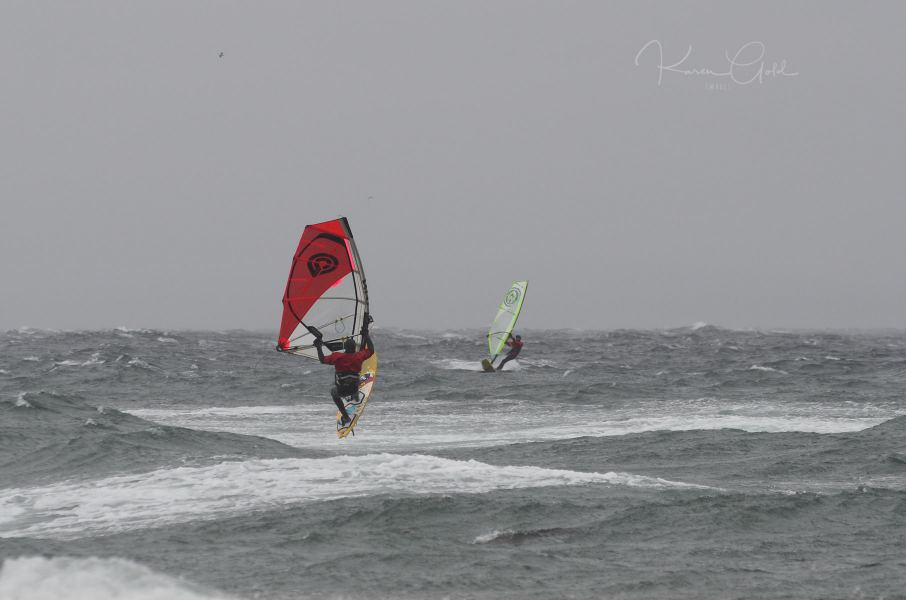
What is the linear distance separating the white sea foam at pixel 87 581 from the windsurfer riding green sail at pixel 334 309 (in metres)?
5.23

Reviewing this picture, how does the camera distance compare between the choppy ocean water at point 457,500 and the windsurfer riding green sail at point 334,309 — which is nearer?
the choppy ocean water at point 457,500

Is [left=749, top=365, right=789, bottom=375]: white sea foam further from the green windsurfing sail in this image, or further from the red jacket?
the red jacket

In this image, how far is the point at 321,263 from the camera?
13914 millimetres

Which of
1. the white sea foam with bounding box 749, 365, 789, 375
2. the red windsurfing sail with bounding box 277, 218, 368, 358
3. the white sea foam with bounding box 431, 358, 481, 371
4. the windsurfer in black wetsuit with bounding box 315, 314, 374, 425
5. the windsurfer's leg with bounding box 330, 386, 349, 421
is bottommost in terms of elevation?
the white sea foam with bounding box 431, 358, 481, 371

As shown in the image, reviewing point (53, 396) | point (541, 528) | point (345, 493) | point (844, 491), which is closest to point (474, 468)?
point (345, 493)

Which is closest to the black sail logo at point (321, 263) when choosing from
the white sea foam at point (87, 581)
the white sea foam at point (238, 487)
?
the white sea foam at point (238, 487)

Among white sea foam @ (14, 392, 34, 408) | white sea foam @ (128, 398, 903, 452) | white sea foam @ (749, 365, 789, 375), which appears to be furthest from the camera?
white sea foam @ (749, 365, 789, 375)

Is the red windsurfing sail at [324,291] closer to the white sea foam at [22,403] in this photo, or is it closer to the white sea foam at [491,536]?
the white sea foam at [491,536]

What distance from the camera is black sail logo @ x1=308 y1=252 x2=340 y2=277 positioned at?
1385cm

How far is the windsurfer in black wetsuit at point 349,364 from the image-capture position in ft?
44.0

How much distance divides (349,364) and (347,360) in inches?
2.5

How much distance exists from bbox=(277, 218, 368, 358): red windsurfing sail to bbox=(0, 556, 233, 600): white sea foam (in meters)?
5.49

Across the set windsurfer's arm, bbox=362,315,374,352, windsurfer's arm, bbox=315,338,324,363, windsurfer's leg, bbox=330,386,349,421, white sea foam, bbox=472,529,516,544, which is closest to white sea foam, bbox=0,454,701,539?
windsurfer's leg, bbox=330,386,349,421

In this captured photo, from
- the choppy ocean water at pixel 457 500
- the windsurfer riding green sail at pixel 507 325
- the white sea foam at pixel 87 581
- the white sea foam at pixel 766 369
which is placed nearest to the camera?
the white sea foam at pixel 87 581
